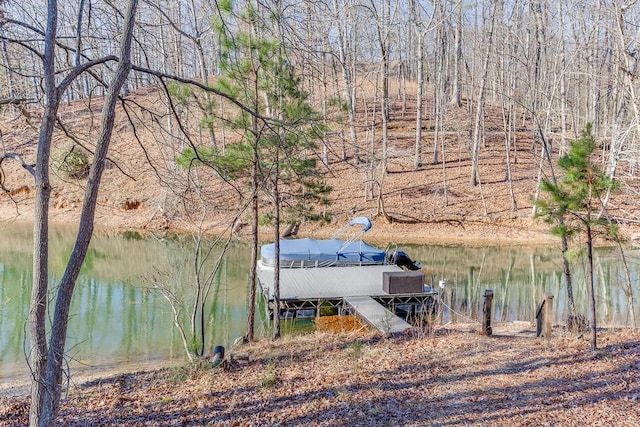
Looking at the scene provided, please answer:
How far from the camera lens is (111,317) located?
11.7m

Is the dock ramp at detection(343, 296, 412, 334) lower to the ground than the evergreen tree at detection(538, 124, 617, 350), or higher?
lower

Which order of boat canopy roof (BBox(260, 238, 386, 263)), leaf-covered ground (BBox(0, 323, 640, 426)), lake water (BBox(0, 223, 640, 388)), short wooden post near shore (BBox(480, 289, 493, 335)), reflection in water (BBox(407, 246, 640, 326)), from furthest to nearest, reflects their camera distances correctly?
boat canopy roof (BBox(260, 238, 386, 263))
reflection in water (BBox(407, 246, 640, 326))
lake water (BBox(0, 223, 640, 388))
short wooden post near shore (BBox(480, 289, 493, 335))
leaf-covered ground (BBox(0, 323, 640, 426))

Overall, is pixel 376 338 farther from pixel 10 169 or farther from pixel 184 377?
pixel 10 169

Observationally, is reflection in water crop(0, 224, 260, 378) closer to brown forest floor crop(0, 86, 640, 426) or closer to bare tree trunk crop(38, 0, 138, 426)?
brown forest floor crop(0, 86, 640, 426)

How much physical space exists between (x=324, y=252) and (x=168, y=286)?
7.04 meters

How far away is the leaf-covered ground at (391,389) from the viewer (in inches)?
197

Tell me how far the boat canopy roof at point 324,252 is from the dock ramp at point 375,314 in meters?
2.98

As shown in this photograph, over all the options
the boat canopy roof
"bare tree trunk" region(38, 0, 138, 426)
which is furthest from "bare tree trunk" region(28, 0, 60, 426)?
the boat canopy roof

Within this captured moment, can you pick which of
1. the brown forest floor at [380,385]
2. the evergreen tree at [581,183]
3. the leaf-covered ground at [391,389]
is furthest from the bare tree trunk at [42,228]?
the evergreen tree at [581,183]

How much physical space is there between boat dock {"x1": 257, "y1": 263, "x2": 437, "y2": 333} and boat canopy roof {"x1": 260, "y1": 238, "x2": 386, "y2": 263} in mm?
615

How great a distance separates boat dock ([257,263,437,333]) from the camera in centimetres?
1213

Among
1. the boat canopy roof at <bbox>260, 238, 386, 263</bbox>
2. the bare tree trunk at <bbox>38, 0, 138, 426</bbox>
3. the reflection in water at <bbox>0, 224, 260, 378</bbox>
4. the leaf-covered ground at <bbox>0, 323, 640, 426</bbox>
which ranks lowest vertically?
the reflection in water at <bbox>0, 224, 260, 378</bbox>

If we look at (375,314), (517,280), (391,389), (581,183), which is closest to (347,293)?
(375,314)

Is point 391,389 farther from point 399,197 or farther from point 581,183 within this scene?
point 399,197
